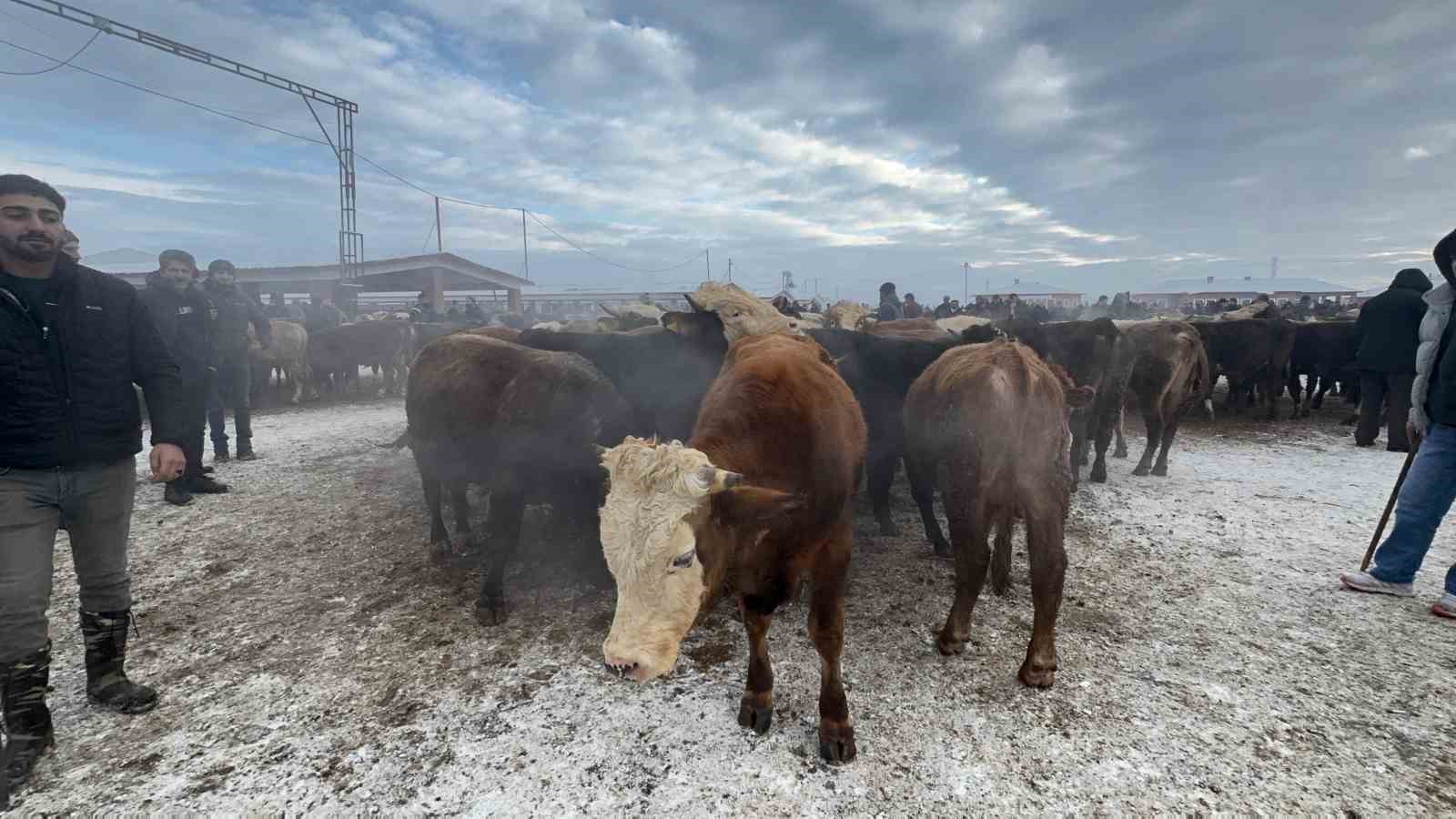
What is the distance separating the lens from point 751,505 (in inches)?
95.5

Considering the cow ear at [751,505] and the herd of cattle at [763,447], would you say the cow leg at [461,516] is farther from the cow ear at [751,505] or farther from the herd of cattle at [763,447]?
the cow ear at [751,505]

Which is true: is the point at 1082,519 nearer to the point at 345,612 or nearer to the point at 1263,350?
the point at 345,612

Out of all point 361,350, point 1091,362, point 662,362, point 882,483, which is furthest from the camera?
point 361,350

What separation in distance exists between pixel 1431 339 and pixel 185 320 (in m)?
12.1

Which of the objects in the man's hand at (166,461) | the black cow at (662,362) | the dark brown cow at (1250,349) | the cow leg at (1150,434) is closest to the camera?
the man's hand at (166,461)

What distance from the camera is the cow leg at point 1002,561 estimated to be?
4.18 m

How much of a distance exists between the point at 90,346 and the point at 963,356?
511 cm

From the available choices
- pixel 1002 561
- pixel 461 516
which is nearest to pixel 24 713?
pixel 461 516

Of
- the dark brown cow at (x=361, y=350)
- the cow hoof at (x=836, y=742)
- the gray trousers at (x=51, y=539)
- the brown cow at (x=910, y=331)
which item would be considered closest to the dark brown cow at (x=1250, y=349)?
the brown cow at (x=910, y=331)

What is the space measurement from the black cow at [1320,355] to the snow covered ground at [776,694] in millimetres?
9957

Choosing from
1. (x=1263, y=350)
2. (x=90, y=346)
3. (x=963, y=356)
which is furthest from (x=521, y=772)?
(x=1263, y=350)

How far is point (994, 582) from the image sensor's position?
4.50 m

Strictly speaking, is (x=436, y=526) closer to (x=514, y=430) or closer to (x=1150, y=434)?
(x=514, y=430)

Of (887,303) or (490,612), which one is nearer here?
(490,612)
